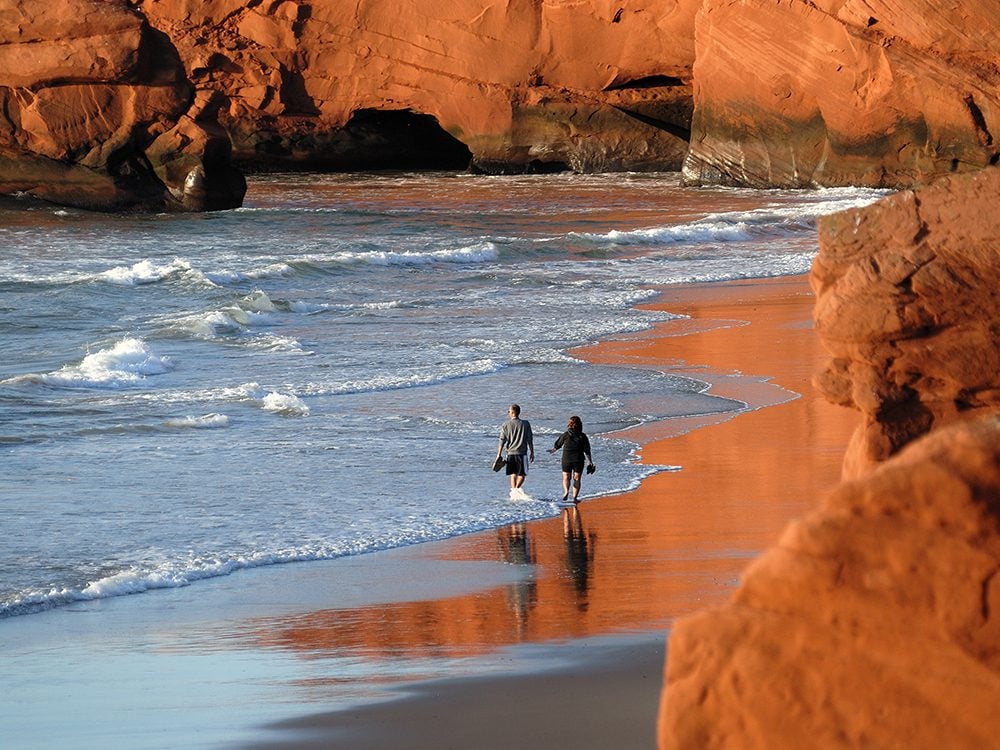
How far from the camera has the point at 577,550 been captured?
862 cm

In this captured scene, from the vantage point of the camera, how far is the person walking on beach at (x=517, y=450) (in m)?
10.3

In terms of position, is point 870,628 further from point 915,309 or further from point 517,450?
point 517,450

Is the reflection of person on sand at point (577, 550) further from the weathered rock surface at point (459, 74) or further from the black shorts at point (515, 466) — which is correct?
the weathered rock surface at point (459, 74)

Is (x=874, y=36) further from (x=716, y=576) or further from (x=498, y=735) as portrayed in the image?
(x=498, y=735)

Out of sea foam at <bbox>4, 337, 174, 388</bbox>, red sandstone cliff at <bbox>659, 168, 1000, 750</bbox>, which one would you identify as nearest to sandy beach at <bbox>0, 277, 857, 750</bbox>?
red sandstone cliff at <bbox>659, 168, 1000, 750</bbox>

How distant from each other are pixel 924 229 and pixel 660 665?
194cm

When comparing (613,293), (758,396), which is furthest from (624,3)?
(758,396)

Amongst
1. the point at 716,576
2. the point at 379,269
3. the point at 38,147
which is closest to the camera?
the point at 716,576

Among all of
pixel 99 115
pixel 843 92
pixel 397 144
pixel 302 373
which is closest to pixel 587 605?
pixel 302 373

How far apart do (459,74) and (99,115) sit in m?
15.9

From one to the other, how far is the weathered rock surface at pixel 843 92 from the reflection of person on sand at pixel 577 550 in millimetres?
21109

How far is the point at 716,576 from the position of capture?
299 inches

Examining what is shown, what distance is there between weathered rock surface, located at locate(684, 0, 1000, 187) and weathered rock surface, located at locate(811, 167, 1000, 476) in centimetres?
2373

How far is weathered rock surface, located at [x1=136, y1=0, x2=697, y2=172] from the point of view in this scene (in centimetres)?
4322
